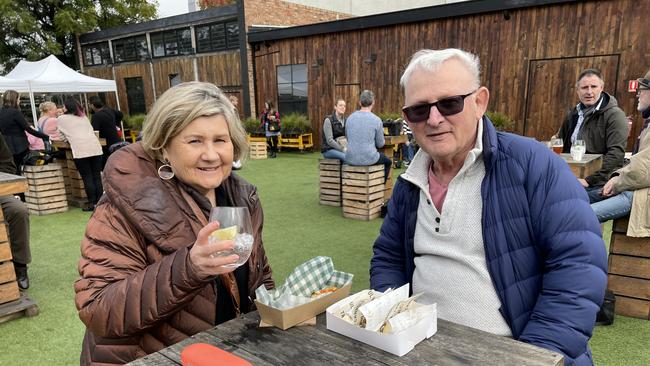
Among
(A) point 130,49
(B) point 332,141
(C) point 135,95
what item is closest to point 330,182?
(B) point 332,141

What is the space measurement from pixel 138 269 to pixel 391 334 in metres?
0.84

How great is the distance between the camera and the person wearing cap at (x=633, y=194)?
2.88 meters

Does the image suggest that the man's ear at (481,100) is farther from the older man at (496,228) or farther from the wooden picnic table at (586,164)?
the wooden picnic table at (586,164)

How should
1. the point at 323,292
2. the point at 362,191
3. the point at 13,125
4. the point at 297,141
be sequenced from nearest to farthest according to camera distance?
the point at 323,292 < the point at 362,191 < the point at 13,125 < the point at 297,141

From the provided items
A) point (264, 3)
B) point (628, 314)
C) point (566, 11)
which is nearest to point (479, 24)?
point (566, 11)

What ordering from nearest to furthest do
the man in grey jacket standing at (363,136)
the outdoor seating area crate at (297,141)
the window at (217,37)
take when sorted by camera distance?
1. the man in grey jacket standing at (363,136)
2. the outdoor seating area crate at (297,141)
3. the window at (217,37)

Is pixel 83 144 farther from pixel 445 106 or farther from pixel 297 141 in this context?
pixel 297 141

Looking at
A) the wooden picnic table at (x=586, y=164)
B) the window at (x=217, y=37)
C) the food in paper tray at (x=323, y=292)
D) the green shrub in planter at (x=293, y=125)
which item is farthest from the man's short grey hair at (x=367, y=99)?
the window at (x=217, y=37)

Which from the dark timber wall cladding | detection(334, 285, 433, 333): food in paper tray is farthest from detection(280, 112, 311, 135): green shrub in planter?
detection(334, 285, 433, 333): food in paper tray

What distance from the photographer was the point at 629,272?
3.23 metres

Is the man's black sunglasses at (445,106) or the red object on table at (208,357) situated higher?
the man's black sunglasses at (445,106)

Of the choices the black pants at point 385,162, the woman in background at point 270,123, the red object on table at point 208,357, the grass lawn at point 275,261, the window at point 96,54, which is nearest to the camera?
the red object on table at point 208,357

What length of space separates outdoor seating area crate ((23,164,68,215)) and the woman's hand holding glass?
278 inches

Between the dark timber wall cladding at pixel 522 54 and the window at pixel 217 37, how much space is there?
328cm
